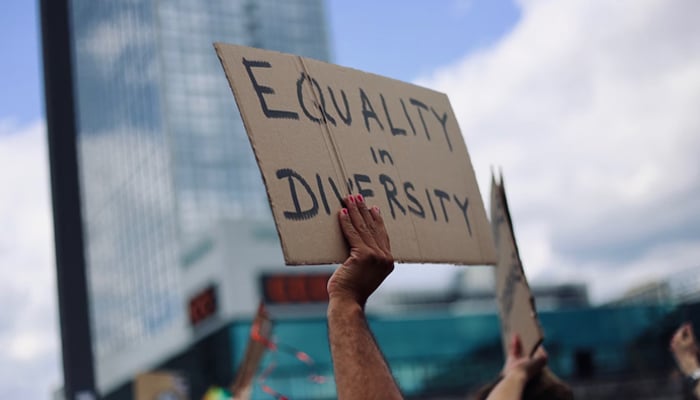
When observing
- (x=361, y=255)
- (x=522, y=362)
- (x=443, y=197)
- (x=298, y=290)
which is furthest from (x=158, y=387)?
(x=298, y=290)

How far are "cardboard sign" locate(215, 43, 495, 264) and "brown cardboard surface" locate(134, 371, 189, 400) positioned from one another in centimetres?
675

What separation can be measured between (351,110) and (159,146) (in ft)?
234

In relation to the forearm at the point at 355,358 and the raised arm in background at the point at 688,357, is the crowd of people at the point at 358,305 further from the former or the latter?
the raised arm in background at the point at 688,357

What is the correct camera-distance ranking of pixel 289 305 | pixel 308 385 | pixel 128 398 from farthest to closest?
pixel 128 398, pixel 289 305, pixel 308 385

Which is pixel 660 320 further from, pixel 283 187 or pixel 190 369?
pixel 283 187

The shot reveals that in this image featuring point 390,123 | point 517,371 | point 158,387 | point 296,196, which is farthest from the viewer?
point 158,387

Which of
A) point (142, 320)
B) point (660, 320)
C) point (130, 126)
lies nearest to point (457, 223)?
point (660, 320)

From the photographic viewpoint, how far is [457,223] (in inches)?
104

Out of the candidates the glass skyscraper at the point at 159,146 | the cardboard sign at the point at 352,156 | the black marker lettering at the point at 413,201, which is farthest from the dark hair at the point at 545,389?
the glass skyscraper at the point at 159,146

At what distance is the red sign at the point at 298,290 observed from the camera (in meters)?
35.3

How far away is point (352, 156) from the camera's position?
2.33 m

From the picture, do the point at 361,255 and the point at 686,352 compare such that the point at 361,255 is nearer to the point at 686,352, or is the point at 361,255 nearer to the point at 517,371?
the point at 517,371

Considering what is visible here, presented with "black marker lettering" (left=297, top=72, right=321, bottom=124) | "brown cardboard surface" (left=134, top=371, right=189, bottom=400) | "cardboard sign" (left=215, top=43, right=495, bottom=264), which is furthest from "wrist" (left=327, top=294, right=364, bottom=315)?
"brown cardboard surface" (left=134, top=371, right=189, bottom=400)

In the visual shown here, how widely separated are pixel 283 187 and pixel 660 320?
131 feet
